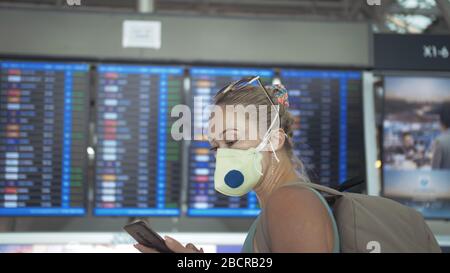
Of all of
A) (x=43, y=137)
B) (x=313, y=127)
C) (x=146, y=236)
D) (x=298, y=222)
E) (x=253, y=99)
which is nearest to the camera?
(x=298, y=222)

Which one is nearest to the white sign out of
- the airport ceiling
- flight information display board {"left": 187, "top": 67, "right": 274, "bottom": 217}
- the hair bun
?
flight information display board {"left": 187, "top": 67, "right": 274, "bottom": 217}

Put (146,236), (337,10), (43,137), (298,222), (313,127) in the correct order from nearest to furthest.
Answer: (298,222) → (146,236) → (43,137) → (313,127) → (337,10)

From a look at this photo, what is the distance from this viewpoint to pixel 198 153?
276cm

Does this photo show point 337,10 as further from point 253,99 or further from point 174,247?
A: point 174,247

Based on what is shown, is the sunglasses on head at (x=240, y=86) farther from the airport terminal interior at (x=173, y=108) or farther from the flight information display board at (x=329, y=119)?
the flight information display board at (x=329, y=119)

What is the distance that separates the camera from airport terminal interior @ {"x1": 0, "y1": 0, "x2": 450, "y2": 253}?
268 centimetres

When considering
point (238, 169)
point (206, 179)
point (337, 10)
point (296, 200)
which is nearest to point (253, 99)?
point (238, 169)

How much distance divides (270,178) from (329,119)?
1597 mm

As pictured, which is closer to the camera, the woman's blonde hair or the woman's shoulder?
the woman's shoulder

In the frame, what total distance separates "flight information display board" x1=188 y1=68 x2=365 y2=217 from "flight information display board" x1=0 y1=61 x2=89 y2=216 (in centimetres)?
50

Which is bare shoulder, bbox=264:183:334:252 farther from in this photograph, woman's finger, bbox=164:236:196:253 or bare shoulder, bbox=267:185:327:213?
woman's finger, bbox=164:236:196:253

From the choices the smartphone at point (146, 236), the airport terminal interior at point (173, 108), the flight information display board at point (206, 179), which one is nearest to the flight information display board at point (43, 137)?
the airport terminal interior at point (173, 108)

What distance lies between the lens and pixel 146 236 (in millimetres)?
1087

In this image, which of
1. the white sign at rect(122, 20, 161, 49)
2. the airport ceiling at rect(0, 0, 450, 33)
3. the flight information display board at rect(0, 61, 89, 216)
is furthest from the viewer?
the airport ceiling at rect(0, 0, 450, 33)
